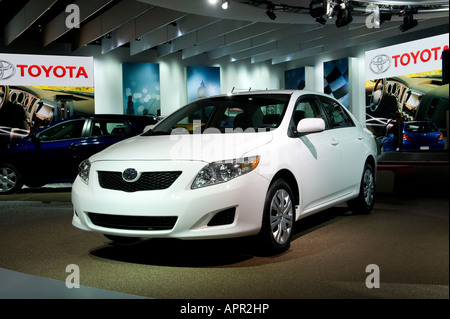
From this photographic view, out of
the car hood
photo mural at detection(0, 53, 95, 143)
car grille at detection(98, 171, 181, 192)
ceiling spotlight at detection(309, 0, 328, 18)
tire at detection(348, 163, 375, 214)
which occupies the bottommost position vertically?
tire at detection(348, 163, 375, 214)

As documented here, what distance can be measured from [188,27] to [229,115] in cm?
970

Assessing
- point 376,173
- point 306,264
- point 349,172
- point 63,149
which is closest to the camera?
point 306,264

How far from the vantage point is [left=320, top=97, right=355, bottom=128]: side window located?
472 cm

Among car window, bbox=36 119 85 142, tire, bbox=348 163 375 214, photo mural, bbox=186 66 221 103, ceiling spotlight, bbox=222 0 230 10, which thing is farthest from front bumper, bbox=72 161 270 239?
photo mural, bbox=186 66 221 103

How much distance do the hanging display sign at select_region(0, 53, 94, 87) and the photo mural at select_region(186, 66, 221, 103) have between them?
14.7 ft

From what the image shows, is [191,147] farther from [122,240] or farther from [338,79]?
[338,79]

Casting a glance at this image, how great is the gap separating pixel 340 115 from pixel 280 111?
3.51ft

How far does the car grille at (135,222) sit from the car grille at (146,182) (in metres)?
0.21

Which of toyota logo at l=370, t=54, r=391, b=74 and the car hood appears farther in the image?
toyota logo at l=370, t=54, r=391, b=74

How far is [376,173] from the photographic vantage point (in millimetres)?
5480

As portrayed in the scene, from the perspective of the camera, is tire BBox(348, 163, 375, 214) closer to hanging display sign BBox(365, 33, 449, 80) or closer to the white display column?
hanging display sign BBox(365, 33, 449, 80)

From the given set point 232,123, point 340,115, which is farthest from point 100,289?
point 340,115

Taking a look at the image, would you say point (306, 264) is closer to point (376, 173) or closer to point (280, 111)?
point (280, 111)
